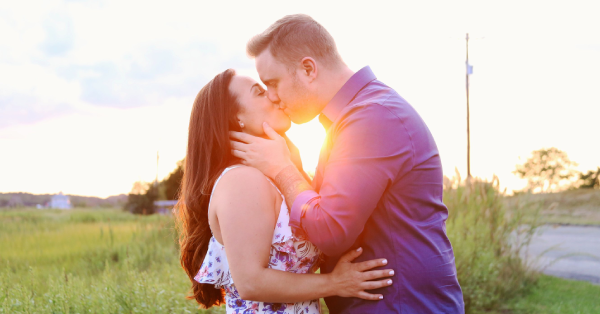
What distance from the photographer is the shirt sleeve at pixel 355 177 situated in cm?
180

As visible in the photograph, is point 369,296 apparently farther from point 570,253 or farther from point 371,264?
point 570,253

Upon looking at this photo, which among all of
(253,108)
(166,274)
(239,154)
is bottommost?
(166,274)

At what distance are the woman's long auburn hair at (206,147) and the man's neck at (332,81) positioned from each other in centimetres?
47

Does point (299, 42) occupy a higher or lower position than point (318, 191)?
higher

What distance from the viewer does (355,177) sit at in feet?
5.92

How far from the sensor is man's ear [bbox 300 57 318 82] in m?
2.33

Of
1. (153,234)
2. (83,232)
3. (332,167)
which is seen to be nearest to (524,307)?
(332,167)

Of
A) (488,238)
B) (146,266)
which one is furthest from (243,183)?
(146,266)

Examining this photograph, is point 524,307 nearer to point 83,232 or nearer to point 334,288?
point 334,288

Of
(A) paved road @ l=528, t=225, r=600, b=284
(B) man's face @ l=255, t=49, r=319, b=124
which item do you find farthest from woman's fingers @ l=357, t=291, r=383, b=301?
(A) paved road @ l=528, t=225, r=600, b=284

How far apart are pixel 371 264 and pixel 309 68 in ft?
3.35

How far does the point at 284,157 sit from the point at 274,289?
24.1 inches

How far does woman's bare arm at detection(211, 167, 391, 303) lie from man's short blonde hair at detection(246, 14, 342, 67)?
70cm

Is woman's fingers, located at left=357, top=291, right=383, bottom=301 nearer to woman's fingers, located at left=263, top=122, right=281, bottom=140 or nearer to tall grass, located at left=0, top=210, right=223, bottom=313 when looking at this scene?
woman's fingers, located at left=263, top=122, right=281, bottom=140
